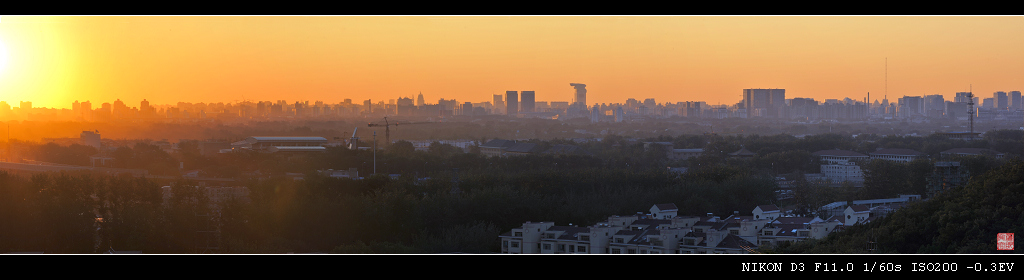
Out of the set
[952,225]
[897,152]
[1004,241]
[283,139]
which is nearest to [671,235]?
[952,225]

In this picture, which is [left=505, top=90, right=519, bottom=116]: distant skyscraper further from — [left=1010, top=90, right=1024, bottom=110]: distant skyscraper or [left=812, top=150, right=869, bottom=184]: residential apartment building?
[left=1010, top=90, right=1024, bottom=110]: distant skyscraper

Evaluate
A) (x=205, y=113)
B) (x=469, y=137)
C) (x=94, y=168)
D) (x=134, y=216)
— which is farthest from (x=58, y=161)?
(x=469, y=137)

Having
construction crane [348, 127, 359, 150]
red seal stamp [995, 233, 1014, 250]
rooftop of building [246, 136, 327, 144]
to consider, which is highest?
rooftop of building [246, 136, 327, 144]

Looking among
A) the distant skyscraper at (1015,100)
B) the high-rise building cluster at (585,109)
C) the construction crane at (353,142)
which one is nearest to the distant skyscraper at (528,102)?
the high-rise building cluster at (585,109)

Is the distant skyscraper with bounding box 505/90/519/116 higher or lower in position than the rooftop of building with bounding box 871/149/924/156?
higher

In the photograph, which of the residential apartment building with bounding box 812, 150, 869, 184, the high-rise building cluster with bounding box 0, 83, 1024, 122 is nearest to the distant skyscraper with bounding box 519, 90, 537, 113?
the high-rise building cluster with bounding box 0, 83, 1024, 122
